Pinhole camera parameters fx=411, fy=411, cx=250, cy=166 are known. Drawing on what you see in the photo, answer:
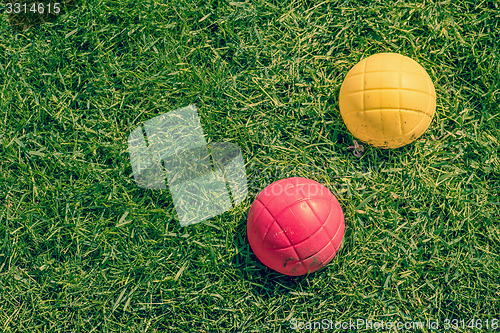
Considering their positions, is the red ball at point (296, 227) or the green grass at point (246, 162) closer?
the red ball at point (296, 227)

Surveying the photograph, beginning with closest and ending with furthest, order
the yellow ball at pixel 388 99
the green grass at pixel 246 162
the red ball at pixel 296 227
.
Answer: the red ball at pixel 296 227 → the yellow ball at pixel 388 99 → the green grass at pixel 246 162

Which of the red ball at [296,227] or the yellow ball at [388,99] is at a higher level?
the yellow ball at [388,99]

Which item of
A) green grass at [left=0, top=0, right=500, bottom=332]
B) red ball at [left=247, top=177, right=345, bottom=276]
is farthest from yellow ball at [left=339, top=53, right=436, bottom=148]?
red ball at [left=247, top=177, right=345, bottom=276]

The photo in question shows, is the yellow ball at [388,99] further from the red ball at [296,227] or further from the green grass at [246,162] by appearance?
the red ball at [296,227]

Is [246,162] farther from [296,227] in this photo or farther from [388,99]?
[388,99]

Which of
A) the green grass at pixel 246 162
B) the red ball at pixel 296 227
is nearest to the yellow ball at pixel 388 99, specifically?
the green grass at pixel 246 162

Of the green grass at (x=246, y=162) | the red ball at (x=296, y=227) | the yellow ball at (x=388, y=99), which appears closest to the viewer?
the red ball at (x=296, y=227)

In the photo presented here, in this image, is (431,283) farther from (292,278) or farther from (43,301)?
(43,301)

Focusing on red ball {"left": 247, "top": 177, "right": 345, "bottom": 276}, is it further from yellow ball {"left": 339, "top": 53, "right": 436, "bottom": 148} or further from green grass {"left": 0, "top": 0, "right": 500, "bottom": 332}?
yellow ball {"left": 339, "top": 53, "right": 436, "bottom": 148}
